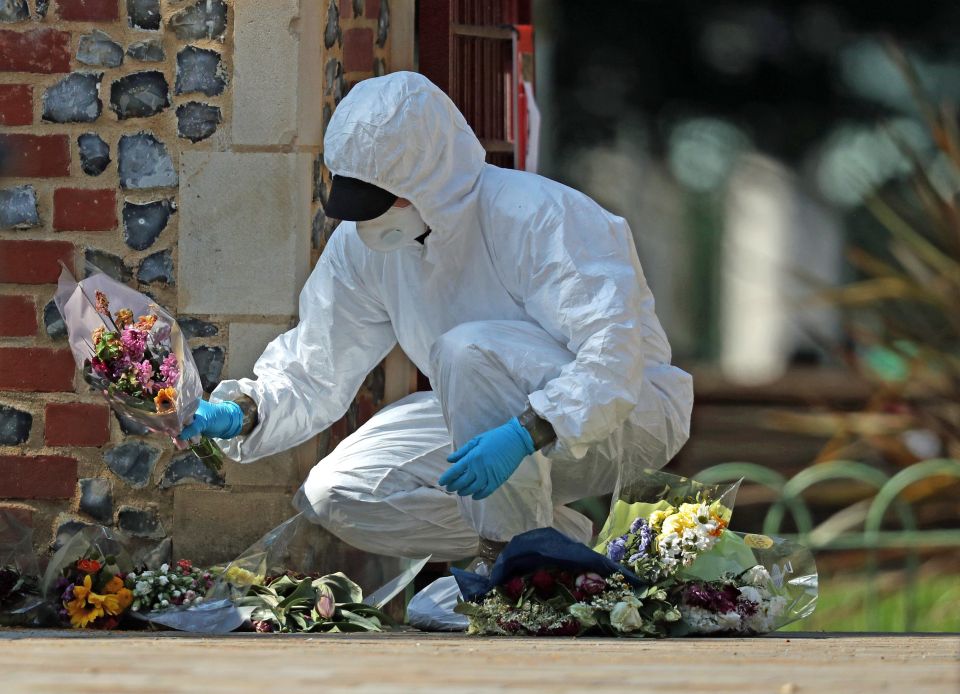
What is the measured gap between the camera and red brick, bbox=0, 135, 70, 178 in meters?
3.81

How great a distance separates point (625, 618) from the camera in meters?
2.92

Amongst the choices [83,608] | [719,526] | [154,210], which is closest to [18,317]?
[154,210]

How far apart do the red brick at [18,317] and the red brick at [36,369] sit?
1.6 inches

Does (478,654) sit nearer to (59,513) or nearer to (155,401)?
(155,401)

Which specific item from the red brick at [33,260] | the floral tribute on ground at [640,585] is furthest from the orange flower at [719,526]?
the red brick at [33,260]

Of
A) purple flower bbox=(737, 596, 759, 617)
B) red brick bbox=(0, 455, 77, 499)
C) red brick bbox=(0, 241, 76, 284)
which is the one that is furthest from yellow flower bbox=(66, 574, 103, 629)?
purple flower bbox=(737, 596, 759, 617)

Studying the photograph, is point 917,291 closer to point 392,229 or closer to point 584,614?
point 392,229

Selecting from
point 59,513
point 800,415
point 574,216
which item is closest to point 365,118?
point 574,216

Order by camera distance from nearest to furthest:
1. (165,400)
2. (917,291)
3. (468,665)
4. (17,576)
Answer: (468,665), (165,400), (17,576), (917,291)

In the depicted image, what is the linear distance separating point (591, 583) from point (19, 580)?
119 centimetres

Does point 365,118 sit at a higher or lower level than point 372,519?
higher

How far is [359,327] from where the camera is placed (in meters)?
3.54

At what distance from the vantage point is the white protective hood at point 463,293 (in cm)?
311

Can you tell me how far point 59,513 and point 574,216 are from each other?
1472mm
